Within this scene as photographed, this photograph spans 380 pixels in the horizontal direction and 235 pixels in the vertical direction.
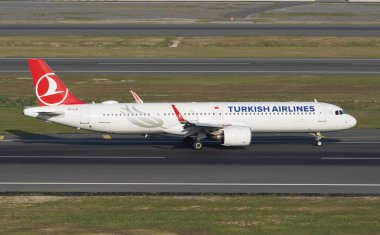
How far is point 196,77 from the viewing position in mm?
91000

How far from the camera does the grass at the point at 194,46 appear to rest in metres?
107

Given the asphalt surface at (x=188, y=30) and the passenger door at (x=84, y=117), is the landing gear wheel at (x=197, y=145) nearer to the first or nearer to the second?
the passenger door at (x=84, y=117)

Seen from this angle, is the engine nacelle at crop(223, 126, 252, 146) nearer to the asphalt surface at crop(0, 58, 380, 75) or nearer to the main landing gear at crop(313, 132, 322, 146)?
the main landing gear at crop(313, 132, 322, 146)

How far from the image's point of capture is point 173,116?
58812 mm

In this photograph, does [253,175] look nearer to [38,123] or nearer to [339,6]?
[38,123]

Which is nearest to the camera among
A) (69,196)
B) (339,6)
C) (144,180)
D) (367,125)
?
(69,196)

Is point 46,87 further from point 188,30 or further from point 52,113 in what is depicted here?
point 188,30

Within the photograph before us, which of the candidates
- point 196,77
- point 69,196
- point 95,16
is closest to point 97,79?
point 196,77

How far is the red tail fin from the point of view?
59.2 m

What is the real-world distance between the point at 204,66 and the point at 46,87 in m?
41.0

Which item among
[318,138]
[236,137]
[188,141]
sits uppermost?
[318,138]

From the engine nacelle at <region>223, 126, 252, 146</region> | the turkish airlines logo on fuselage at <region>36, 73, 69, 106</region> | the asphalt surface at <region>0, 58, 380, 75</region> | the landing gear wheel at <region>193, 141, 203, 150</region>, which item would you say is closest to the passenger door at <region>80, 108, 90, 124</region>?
the turkish airlines logo on fuselage at <region>36, 73, 69, 106</region>

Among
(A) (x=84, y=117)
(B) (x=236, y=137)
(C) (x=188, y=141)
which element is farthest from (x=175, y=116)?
(A) (x=84, y=117)

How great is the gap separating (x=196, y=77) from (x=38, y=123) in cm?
2532
